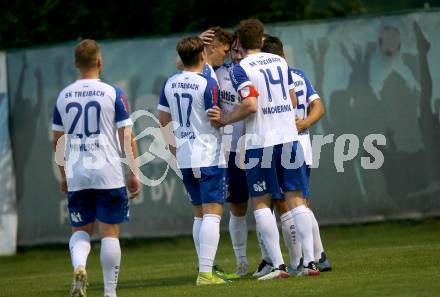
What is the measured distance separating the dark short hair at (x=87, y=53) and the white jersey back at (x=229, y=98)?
1.98m

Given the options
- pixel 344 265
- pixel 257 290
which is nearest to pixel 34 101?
pixel 344 265

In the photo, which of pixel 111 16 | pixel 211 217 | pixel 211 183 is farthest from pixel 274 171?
pixel 111 16

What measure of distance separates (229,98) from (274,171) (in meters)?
1.05

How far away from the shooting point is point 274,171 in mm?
10273

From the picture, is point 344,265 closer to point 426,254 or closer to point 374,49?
point 426,254

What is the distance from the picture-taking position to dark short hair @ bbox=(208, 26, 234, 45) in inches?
439

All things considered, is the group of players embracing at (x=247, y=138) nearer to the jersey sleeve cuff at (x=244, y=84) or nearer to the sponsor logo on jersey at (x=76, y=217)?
the jersey sleeve cuff at (x=244, y=84)

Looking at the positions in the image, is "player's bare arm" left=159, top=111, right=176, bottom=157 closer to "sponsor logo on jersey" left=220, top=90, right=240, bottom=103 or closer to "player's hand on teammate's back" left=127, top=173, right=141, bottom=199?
"sponsor logo on jersey" left=220, top=90, right=240, bottom=103

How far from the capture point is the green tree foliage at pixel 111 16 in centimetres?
1953

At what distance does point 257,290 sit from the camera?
9367 mm

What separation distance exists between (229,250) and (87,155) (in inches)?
252

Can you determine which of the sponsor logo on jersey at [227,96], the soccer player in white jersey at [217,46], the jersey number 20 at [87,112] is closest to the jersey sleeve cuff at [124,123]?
the jersey number 20 at [87,112]

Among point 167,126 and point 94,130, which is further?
point 167,126

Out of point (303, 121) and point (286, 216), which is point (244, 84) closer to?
point (303, 121)
